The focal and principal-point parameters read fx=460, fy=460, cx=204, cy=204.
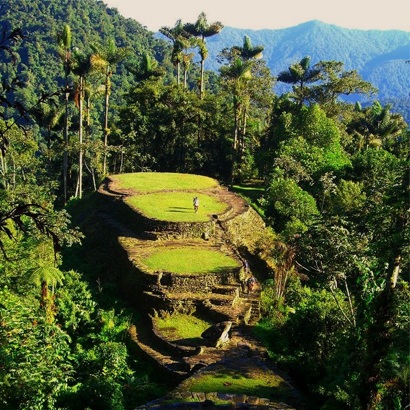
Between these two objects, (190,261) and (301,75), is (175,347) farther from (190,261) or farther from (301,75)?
(301,75)

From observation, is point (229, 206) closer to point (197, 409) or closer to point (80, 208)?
point (80, 208)

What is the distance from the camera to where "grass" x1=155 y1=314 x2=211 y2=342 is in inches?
543

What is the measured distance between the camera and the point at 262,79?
3728 centimetres

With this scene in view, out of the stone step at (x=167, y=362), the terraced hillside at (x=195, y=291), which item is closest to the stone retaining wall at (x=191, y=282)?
the terraced hillside at (x=195, y=291)

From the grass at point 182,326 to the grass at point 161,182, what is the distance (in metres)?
10.2

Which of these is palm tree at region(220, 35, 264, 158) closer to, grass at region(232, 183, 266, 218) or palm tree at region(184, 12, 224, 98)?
palm tree at region(184, 12, 224, 98)

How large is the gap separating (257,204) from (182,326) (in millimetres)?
15980

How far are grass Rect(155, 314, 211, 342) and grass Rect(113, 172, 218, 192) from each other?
10247 mm

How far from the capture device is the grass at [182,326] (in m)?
13.8

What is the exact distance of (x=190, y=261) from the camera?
1642 cm

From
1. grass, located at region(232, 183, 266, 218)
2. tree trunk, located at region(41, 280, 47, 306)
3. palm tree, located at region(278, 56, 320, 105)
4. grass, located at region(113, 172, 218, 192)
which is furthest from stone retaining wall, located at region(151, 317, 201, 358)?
palm tree, located at region(278, 56, 320, 105)

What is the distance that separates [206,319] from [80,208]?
43.3 ft

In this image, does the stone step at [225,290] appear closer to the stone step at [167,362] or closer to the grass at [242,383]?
the stone step at [167,362]

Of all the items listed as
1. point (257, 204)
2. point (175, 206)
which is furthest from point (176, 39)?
point (175, 206)
